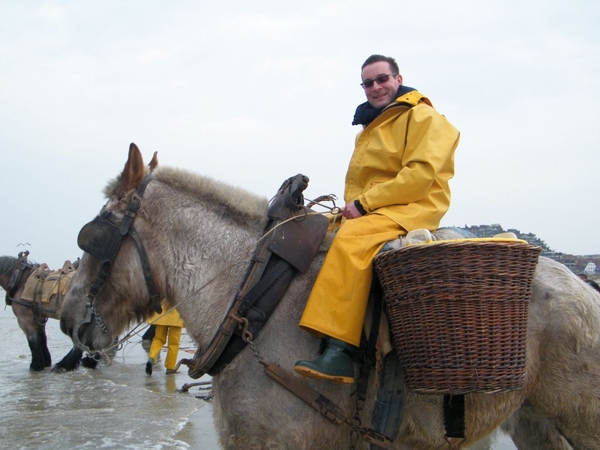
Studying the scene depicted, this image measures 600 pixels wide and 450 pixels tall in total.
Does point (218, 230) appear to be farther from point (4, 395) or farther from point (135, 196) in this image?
point (4, 395)

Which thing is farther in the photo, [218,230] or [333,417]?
[218,230]

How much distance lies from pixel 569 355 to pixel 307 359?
4.91 feet

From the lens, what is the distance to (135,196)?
329 centimetres

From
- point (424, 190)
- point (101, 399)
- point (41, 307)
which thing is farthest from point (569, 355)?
point (41, 307)

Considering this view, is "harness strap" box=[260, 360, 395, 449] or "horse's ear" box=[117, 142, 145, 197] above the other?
"horse's ear" box=[117, 142, 145, 197]

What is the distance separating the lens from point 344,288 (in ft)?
9.43

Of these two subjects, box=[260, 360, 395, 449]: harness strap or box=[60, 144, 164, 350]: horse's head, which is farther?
box=[60, 144, 164, 350]: horse's head

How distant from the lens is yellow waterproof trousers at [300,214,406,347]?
2.83 meters

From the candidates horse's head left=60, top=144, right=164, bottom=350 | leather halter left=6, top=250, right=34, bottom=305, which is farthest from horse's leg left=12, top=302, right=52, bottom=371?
horse's head left=60, top=144, right=164, bottom=350

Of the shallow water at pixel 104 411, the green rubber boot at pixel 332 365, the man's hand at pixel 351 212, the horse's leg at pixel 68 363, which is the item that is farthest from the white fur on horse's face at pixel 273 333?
the horse's leg at pixel 68 363

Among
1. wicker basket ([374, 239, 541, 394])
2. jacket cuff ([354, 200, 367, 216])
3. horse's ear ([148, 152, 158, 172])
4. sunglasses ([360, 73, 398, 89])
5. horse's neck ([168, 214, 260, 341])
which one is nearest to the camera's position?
wicker basket ([374, 239, 541, 394])

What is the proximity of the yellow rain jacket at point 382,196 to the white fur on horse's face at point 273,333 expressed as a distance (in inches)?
8.4

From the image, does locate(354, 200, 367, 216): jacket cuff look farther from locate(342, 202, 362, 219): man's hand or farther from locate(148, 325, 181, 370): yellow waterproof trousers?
locate(148, 325, 181, 370): yellow waterproof trousers

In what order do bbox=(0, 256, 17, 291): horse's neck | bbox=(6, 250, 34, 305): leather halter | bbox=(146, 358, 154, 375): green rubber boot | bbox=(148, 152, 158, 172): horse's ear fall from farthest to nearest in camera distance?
bbox=(0, 256, 17, 291): horse's neck → bbox=(6, 250, 34, 305): leather halter → bbox=(146, 358, 154, 375): green rubber boot → bbox=(148, 152, 158, 172): horse's ear
